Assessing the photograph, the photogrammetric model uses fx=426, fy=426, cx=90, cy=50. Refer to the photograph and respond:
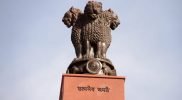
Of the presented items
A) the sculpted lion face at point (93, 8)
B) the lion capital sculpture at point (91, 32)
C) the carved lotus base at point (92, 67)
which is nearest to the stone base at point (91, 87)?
the carved lotus base at point (92, 67)

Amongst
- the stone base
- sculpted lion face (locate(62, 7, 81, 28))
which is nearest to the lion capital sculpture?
sculpted lion face (locate(62, 7, 81, 28))

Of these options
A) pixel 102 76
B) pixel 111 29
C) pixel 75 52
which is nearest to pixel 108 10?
pixel 111 29

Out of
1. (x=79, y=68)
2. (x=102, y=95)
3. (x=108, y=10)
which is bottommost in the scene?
(x=102, y=95)

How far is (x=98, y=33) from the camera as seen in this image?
1077cm

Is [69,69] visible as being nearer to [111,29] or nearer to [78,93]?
[78,93]

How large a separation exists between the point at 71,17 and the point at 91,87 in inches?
90.7

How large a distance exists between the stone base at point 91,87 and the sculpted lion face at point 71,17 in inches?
72.8

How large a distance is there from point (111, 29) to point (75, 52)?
3.88 ft

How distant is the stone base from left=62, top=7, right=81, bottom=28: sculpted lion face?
1.85 meters

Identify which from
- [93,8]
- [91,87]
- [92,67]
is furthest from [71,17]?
[91,87]

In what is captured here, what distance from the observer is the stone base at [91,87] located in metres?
9.64

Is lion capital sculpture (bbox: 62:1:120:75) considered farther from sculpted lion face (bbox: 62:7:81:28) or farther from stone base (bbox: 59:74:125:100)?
stone base (bbox: 59:74:125:100)

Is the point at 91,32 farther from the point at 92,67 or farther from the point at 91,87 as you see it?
the point at 91,87

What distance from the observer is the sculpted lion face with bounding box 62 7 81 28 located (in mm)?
11164
